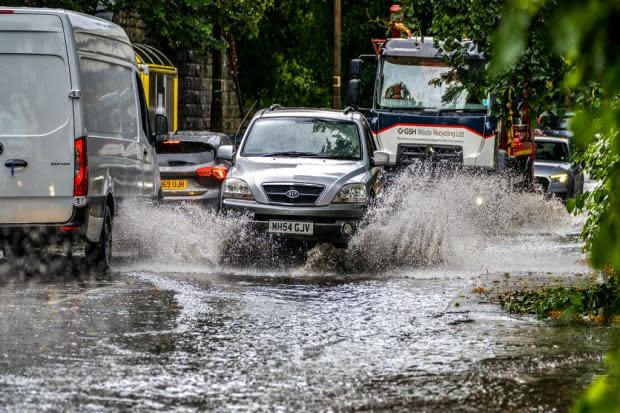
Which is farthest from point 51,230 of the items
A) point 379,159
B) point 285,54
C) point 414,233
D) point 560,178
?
point 285,54

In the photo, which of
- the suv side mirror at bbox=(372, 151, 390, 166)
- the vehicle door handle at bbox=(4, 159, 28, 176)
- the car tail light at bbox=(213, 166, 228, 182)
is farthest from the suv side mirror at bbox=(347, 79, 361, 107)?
the vehicle door handle at bbox=(4, 159, 28, 176)

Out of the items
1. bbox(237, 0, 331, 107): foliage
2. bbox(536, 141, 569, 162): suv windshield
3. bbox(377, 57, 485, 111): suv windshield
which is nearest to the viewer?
bbox(377, 57, 485, 111): suv windshield

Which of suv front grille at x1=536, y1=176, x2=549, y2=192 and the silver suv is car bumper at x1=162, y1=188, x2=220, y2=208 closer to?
the silver suv

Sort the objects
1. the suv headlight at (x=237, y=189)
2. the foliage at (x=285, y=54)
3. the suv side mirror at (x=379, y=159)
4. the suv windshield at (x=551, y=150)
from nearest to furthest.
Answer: the suv headlight at (x=237, y=189) → the suv side mirror at (x=379, y=159) → the suv windshield at (x=551, y=150) → the foliage at (x=285, y=54)

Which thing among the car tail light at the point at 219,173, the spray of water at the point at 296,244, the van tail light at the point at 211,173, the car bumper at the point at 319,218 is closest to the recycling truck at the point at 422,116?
the car tail light at the point at 219,173

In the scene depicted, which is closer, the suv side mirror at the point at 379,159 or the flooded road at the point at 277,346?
the flooded road at the point at 277,346

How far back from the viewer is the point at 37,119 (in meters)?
12.6

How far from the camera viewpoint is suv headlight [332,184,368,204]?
15.0 metres

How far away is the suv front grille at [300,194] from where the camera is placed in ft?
49.3

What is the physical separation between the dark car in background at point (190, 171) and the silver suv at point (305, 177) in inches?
122

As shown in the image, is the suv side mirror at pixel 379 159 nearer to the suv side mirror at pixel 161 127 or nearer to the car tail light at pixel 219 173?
the suv side mirror at pixel 161 127

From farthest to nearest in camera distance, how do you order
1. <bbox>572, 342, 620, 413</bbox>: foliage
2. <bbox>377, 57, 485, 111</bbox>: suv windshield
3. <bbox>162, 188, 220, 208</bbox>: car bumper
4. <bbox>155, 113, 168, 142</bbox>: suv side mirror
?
<bbox>377, 57, 485, 111</bbox>: suv windshield → <bbox>162, 188, 220, 208</bbox>: car bumper → <bbox>155, 113, 168, 142</bbox>: suv side mirror → <bbox>572, 342, 620, 413</bbox>: foliage

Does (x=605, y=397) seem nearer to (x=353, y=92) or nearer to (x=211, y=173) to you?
(x=211, y=173)

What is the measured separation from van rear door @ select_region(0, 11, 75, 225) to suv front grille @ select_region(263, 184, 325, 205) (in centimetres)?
310
